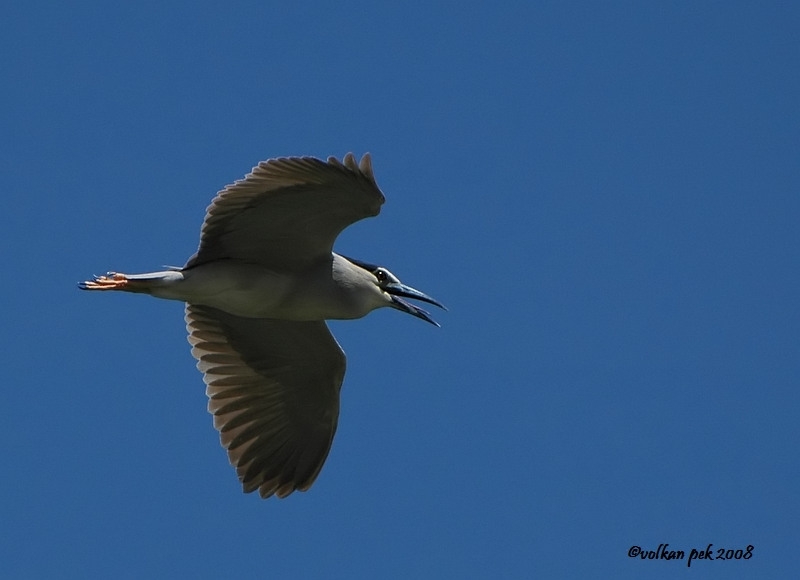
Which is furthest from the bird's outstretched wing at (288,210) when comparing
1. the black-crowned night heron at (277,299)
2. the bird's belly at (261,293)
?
the bird's belly at (261,293)

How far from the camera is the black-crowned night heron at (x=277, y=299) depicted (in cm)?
1091

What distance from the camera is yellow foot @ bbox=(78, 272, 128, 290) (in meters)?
11.1

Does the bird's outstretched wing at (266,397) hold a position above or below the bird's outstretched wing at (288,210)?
below

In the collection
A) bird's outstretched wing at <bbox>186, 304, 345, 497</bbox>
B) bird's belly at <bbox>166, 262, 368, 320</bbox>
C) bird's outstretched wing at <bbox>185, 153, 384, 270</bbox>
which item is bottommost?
bird's outstretched wing at <bbox>186, 304, 345, 497</bbox>

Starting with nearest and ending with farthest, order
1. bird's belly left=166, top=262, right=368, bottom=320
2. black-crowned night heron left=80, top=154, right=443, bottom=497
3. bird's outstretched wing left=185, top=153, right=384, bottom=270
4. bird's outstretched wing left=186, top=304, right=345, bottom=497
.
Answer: bird's outstretched wing left=185, top=153, right=384, bottom=270 → black-crowned night heron left=80, top=154, right=443, bottom=497 → bird's belly left=166, top=262, right=368, bottom=320 → bird's outstretched wing left=186, top=304, right=345, bottom=497

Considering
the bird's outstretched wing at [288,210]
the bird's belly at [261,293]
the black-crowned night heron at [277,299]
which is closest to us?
the bird's outstretched wing at [288,210]

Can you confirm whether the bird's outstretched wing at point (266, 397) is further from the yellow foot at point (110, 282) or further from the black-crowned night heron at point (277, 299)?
the yellow foot at point (110, 282)

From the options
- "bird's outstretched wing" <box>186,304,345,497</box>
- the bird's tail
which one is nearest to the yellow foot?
the bird's tail

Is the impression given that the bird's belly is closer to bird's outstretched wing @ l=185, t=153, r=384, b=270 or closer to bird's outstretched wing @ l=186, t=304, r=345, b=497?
bird's outstretched wing @ l=185, t=153, r=384, b=270

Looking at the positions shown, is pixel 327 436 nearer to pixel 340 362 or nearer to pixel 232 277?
pixel 340 362

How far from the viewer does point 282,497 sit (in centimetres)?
1273

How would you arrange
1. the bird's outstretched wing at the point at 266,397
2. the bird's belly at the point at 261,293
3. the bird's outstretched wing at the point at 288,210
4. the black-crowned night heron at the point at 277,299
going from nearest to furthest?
the bird's outstretched wing at the point at 288,210, the black-crowned night heron at the point at 277,299, the bird's belly at the point at 261,293, the bird's outstretched wing at the point at 266,397

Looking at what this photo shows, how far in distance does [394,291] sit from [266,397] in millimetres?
1713

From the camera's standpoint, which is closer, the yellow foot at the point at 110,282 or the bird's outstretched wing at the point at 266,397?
the yellow foot at the point at 110,282
